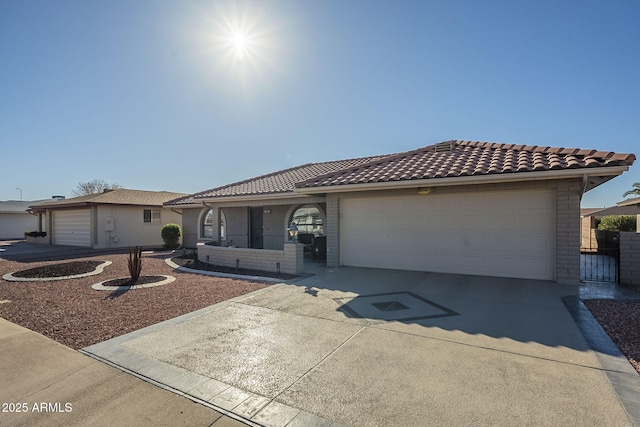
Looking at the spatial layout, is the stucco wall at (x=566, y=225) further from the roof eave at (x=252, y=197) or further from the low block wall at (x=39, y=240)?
the low block wall at (x=39, y=240)

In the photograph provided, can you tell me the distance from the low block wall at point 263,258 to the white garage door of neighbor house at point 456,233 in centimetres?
186

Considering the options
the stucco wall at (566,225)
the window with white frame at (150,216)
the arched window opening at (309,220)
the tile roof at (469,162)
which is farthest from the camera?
the window with white frame at (150,216)

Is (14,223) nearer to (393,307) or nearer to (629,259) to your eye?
(393,307)

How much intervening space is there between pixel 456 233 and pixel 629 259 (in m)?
4.16

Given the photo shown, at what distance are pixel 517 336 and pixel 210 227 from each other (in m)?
16.9

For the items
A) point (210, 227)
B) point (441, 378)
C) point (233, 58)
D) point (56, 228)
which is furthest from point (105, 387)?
point (56, 228)

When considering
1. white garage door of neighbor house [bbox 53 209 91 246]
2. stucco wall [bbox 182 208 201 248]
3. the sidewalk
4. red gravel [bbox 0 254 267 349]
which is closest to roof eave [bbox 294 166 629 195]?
red gravel [bbox 0 254 267 349]

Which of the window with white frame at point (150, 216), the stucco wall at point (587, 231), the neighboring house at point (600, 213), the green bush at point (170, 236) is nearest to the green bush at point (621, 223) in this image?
the neighboring house at point (600, 213)

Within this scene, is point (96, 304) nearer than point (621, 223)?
Yes

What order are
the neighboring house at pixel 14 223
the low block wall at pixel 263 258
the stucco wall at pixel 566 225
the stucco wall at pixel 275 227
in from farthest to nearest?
the neighboring house at pixel 14 223, the stucco wall at pixel 275 227, the low block wall at pixel 263 258, the stucco wall at pixel 566 225

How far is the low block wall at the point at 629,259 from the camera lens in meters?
8.00

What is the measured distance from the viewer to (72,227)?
2188 centimetres

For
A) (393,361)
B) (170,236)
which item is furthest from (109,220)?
(393,361)

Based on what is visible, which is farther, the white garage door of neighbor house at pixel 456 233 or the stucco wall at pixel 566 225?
the white garage door of neighbor house at pixel 456 233
